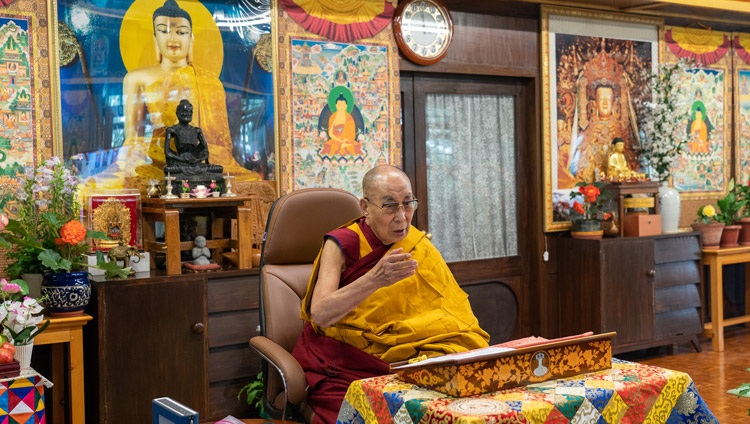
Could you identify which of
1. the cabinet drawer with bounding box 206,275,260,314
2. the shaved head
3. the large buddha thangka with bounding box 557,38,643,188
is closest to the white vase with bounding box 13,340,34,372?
the cabinet drawer with bounding box 206,275,260,314

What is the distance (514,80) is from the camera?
5535mm

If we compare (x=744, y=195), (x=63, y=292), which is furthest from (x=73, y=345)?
(x=744, y=195)

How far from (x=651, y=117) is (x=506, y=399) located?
176 inches

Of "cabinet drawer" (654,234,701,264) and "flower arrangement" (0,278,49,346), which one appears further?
"cabinet drawer" (654,234,701,264)

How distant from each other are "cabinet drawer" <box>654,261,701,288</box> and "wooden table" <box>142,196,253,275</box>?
2765mm

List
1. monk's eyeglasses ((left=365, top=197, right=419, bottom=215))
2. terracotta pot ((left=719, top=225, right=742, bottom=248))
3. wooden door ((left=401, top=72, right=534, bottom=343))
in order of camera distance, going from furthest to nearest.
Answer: terracotta pot ((left=719, top=225, right=742, bottom=248)) < wooden door ((left=401, top=72, right=534, bottom=343)) < monk's eyeglasses ((left=365, top=197, right=419, bottom=215))

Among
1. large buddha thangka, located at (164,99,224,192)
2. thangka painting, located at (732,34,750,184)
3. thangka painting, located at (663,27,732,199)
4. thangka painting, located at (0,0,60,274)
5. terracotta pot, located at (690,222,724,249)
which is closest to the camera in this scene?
thangka painting, located at (0,0,60,274)

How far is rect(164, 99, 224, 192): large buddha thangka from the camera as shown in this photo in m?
4.06

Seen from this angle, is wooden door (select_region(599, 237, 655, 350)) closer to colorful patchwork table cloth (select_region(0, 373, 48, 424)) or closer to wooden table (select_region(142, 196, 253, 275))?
wooden table (select_region(142, 196, 253, 275))

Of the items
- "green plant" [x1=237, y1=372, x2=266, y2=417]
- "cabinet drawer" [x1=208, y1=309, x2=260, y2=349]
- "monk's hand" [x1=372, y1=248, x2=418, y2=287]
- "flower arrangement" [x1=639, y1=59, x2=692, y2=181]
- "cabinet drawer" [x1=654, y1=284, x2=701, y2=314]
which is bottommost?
"green plant" [x1=237, y1=372, x2=266, y2=417]

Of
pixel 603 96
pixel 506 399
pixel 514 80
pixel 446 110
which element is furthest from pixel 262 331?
pixel 603 96

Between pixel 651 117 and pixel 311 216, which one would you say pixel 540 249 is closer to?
pixel 651 117

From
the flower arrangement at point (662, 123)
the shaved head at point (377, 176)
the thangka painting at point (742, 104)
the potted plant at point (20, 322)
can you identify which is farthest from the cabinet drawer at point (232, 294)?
the thangka painting at point (742, 104)

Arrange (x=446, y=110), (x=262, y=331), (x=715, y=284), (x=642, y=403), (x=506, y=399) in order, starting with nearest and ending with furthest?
(x=506, y=399)
(x=642, y=403)
(x=262, y=331)
(x=446, y=110)
(x=715, y=284)
